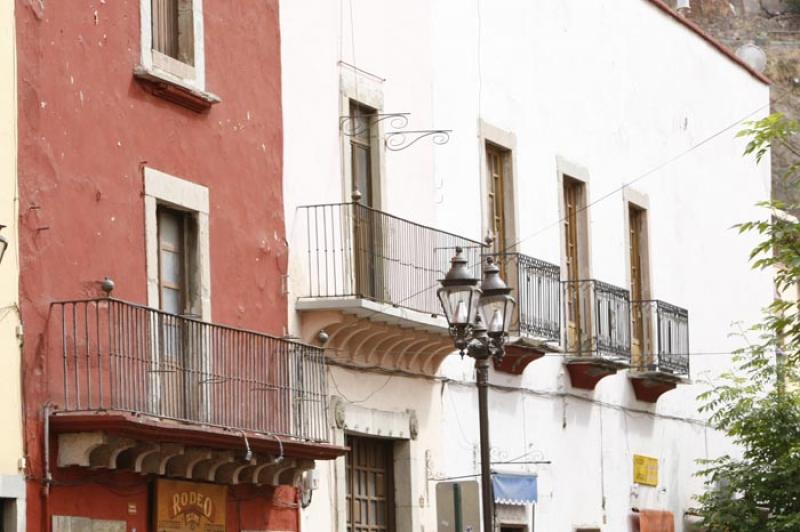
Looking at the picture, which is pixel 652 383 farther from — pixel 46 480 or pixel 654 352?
pixel 46 480

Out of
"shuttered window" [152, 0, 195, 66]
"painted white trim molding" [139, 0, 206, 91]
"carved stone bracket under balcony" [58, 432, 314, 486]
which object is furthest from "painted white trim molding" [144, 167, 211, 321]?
"carved stone bracket under balcony" [58, 432, 314, 486]

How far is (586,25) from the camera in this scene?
2811 cm

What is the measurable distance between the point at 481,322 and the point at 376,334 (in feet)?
9.50

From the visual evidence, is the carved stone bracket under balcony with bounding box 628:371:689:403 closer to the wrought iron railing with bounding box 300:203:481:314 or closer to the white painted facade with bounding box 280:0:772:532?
the white painted facade with bounding box 280:0:772:532

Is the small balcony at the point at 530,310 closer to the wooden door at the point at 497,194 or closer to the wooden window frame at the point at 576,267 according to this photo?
the wooden door at the point at 497,194

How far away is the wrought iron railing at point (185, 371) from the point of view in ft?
53.6

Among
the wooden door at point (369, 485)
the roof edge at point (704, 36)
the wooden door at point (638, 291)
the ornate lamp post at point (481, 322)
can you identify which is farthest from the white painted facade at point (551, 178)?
the ornate lamp post at point (481, 322)

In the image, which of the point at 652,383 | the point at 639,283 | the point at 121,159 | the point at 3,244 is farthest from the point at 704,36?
the point at 3,244

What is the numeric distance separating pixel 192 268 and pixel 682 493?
43.1ft

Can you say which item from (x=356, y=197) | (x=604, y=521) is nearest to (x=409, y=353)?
(x=356, y=197)

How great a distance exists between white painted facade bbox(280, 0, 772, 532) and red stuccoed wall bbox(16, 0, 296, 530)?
0.47 metres

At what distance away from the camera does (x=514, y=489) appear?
949 inches

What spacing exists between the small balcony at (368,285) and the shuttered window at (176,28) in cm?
239

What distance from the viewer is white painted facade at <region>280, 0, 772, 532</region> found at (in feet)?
69.4
